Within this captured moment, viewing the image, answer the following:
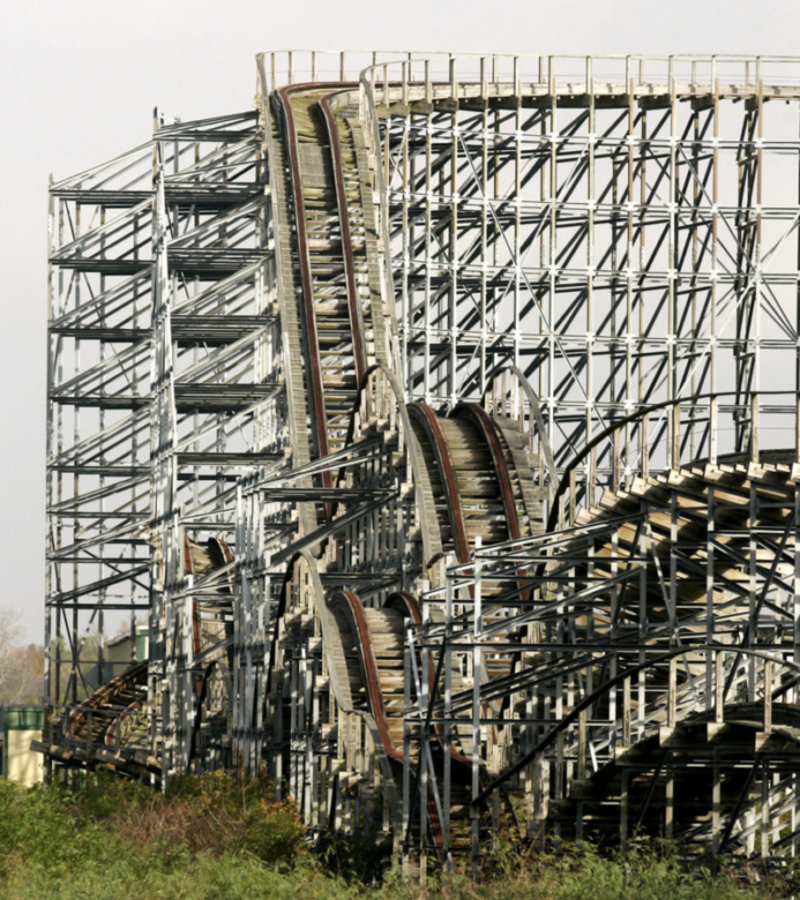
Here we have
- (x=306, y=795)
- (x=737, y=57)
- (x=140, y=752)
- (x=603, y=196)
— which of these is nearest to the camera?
(x=306, y=795)

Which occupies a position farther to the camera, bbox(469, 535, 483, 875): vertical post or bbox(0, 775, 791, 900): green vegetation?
bbox(469, 535, 483, 875): vertical post

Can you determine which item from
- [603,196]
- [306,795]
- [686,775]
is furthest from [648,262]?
[686,775]

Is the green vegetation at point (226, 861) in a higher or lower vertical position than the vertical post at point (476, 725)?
lower

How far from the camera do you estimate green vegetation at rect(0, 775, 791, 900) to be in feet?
45.9

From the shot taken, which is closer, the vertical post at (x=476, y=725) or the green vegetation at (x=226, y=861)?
the green vegetation at (x=226, y=861)

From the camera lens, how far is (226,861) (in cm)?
1700

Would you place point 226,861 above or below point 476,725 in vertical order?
below

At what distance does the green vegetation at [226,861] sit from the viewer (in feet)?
45.9

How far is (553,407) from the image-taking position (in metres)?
31.8

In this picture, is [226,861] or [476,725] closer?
[476,725]

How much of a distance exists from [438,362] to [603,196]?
541 cm

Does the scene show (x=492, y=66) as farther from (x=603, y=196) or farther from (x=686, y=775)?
(x=686, y=775)

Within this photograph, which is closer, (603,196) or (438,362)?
(438,362)

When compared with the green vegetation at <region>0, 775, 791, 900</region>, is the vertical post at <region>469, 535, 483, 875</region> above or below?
above
